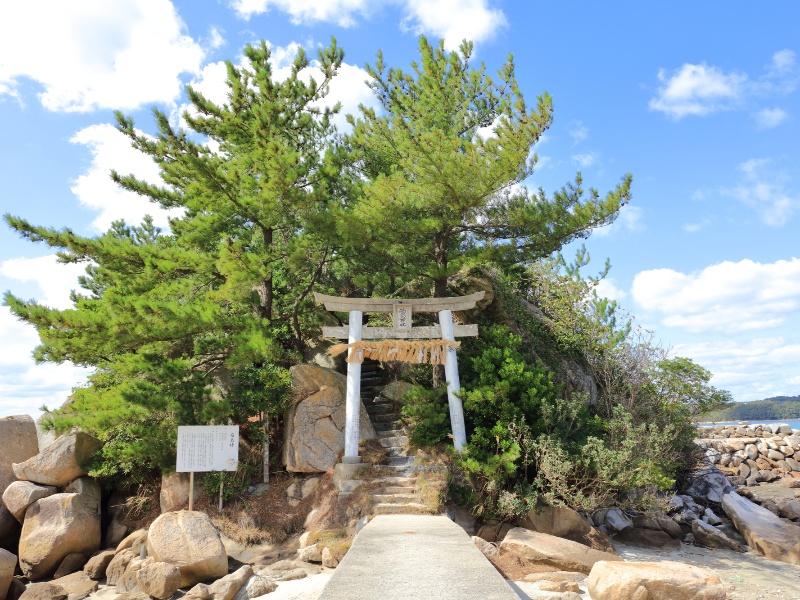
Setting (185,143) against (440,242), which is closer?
(185,143)

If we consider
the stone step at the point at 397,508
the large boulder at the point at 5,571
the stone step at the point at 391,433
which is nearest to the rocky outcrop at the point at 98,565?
the large boulder at the point at 5,571

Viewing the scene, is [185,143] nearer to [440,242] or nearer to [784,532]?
[440,242]

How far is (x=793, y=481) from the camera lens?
19828 mm

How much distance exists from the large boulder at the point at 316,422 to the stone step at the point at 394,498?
1.57 meters

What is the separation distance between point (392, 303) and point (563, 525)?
208 inches

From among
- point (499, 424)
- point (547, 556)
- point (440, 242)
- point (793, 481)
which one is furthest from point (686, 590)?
point (793, 481)

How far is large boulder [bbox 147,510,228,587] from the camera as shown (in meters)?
8.20

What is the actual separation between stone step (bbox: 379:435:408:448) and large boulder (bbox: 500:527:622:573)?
3651mm

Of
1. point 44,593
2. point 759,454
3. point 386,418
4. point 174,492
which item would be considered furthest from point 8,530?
point 759,454

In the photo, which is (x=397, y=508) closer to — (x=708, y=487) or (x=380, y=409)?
(x=380, y=409)

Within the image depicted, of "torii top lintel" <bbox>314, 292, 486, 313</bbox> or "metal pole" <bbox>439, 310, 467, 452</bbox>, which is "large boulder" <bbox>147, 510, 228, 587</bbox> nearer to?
"metal pole" <bbox>439, 310, 467, 452</bbox>

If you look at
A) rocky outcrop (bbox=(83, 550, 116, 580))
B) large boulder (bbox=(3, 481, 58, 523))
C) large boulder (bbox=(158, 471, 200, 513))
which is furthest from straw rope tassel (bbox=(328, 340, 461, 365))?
large boulder (bbox=(3, 481, 58, 523))

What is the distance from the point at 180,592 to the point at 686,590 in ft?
21.4

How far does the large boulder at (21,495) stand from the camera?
1090 cm
